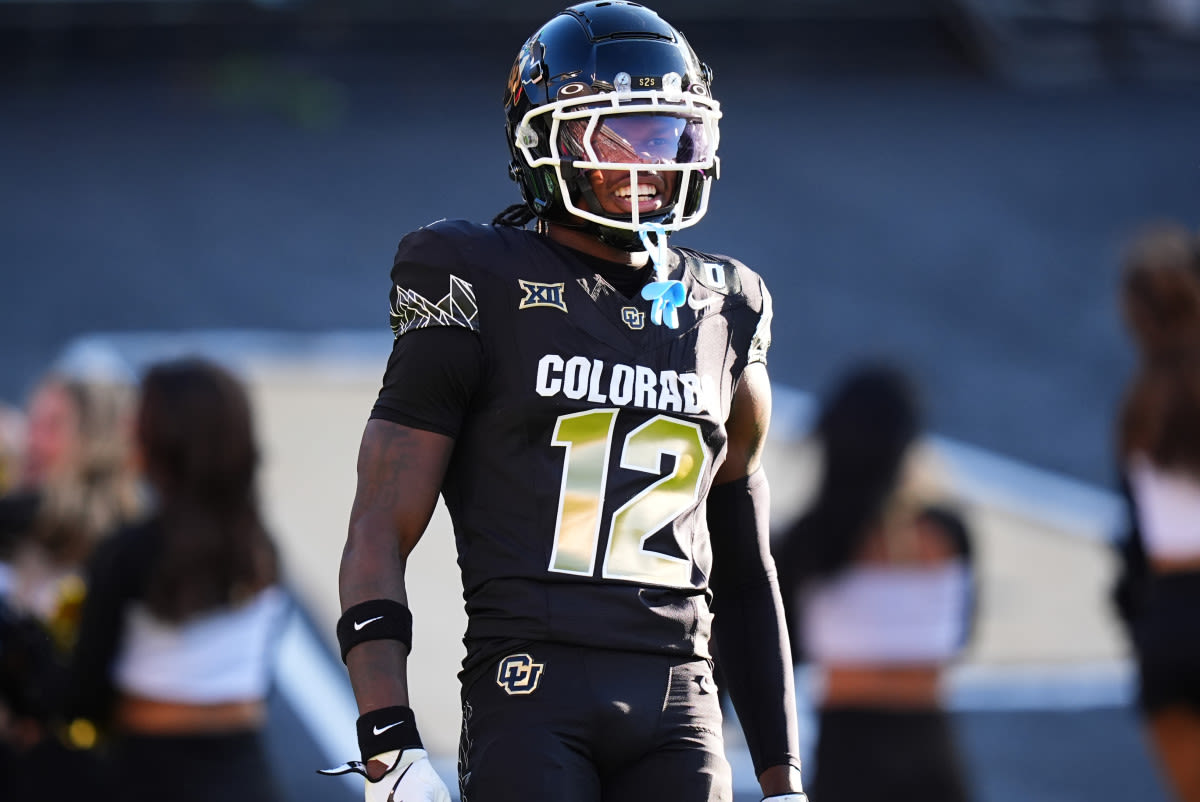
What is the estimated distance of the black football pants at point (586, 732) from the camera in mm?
2623

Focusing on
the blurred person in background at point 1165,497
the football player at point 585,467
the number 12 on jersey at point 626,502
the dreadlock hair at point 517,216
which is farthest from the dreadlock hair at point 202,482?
the blurred person in background at point 1165,497

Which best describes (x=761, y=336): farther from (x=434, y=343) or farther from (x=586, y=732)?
(x=586, y=732)

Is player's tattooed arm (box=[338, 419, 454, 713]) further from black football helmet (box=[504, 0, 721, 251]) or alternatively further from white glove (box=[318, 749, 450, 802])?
black football helmet (box=[504, 0, 721, 251])

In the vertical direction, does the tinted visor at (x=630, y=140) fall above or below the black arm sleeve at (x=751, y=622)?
above

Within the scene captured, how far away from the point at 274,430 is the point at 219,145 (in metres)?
5.28

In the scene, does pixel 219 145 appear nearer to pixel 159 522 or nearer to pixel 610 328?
pixel 159 522

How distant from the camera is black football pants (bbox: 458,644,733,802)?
262 cm

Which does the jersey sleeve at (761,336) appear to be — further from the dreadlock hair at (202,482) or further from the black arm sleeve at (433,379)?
the dreadlock hair at (202,482)

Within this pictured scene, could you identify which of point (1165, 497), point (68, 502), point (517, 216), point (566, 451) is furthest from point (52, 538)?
point (1165, 497)

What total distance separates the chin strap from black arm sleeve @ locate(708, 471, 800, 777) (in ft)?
1.31

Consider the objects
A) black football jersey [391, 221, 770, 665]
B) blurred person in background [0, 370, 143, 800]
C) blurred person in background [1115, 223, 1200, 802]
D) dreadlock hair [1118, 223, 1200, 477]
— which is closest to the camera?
black football jersey [391, 221, 770, 665]

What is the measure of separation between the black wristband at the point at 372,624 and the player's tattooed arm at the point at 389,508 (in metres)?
0.01

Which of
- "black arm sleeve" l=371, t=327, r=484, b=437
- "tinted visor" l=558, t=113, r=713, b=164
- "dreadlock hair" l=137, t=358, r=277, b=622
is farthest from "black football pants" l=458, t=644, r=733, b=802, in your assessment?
"dreadlock hair" l=137, t=358, r=277, b=622

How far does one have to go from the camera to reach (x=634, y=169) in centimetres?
290
